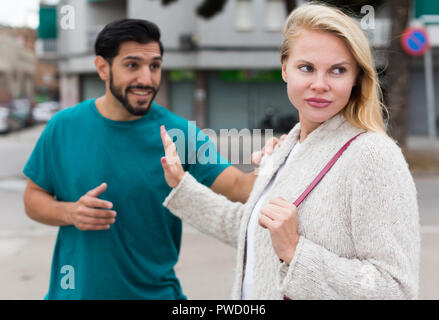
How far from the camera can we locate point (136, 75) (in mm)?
1931

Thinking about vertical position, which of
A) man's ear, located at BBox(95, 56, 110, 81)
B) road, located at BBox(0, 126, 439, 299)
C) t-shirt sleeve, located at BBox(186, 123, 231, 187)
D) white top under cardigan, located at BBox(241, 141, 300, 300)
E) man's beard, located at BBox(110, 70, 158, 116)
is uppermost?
man's ear, located at BBox(95, 56, 110, 81)

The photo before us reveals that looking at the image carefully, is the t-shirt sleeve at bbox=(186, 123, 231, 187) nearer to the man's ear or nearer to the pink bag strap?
the man's ear

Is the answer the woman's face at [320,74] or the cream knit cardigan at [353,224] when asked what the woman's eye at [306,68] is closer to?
the woman's face at [320,74]

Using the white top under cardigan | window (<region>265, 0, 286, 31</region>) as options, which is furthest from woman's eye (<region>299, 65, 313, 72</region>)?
window (<region>265, 0, 286, 31</region>)

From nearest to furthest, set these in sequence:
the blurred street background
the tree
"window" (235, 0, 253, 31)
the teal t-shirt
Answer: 1. the teal t-shirt
2. the tree
3. the blurred street background
4. "window" (235, 0, 253, 31)

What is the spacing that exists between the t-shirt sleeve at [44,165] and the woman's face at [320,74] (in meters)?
1.09

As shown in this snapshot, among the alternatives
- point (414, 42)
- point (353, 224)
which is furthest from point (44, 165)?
point (414, 42)

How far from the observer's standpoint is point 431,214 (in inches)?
292

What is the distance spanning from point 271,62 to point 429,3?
21.3ft

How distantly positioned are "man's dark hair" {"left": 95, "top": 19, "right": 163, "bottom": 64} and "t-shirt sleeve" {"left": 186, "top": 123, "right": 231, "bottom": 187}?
373 mm

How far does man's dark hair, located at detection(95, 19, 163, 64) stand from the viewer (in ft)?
6.31

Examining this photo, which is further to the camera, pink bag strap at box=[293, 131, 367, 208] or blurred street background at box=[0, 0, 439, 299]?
blurred street background at box=[0, 0, 439, 299]

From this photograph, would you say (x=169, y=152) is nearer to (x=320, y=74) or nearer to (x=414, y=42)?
(x=320, y=74)
